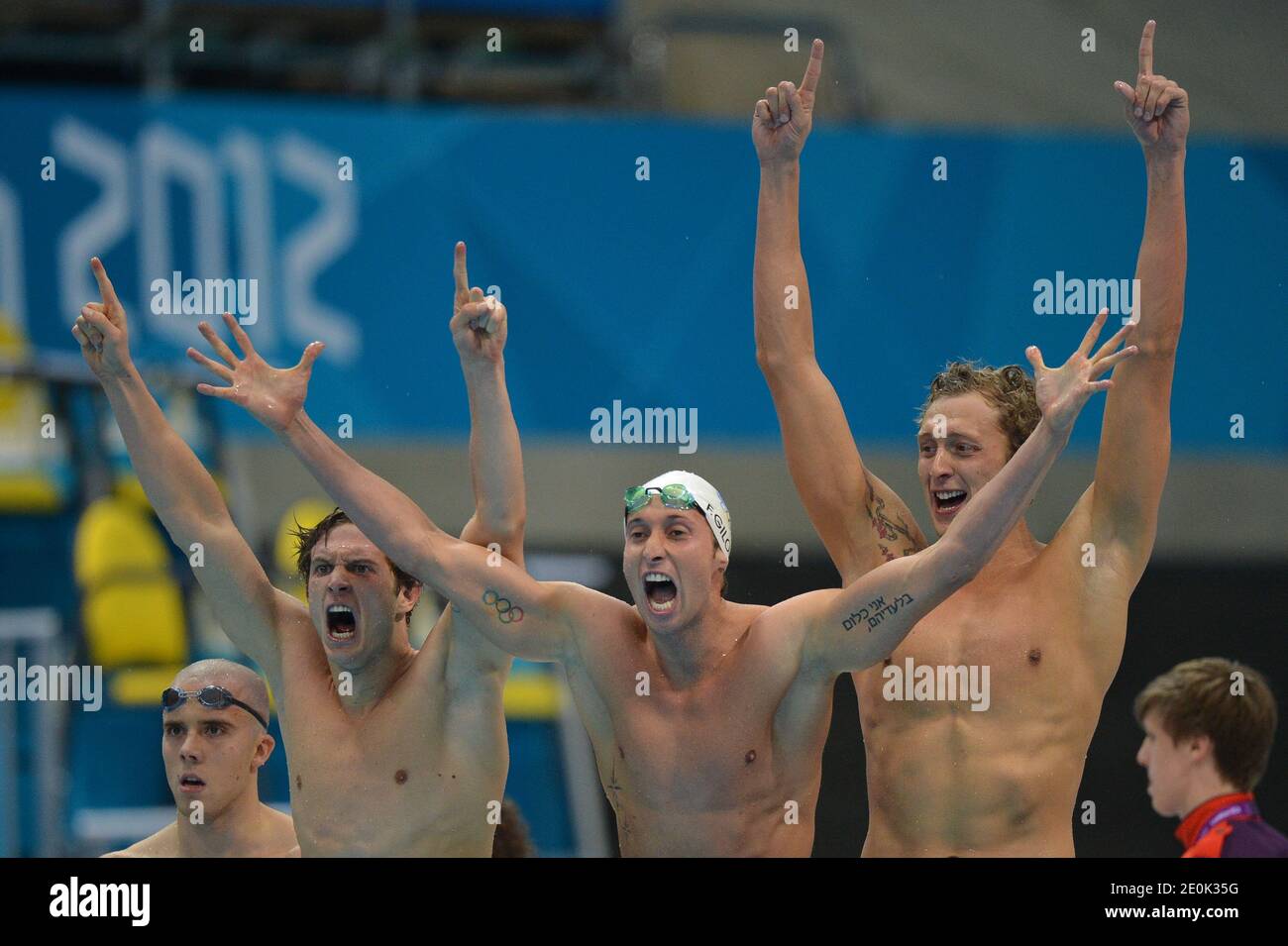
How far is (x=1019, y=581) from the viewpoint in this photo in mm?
4160

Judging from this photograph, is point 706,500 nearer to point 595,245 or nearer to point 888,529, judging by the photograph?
point 888,529

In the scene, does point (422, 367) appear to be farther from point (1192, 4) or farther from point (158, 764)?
point (1192, 4)

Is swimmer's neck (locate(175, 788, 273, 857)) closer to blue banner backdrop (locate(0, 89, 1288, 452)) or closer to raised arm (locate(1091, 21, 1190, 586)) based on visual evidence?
blue banner backdrop (locate(0, 89, 1288, 452))

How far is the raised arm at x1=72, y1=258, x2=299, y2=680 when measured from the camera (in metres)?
4.11

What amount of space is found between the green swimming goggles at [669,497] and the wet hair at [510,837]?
1126 mm

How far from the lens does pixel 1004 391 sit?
422 centimetres

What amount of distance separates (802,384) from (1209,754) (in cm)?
140

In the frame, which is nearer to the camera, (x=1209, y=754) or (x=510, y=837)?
(x=1209, y=754)

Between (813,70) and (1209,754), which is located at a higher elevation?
(813,70)

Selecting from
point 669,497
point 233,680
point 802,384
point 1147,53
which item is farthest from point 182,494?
point 1147,53

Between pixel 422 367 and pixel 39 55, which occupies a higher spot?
pixel 39 55

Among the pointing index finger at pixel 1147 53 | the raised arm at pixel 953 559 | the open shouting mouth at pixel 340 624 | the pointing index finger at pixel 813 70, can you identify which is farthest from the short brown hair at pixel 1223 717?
the open shouting mouth at pixel 340 624

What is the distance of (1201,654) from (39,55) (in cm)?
585
